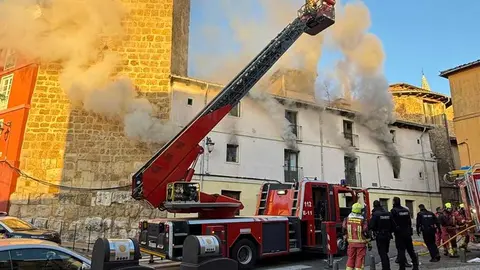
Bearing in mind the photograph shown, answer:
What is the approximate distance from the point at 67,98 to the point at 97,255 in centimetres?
1231

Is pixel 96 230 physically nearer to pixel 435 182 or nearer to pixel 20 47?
pixel 20 47

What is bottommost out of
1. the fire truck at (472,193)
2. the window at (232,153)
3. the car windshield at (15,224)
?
the car windshield at (15,224)

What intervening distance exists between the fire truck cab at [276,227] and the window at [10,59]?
35.4 ft

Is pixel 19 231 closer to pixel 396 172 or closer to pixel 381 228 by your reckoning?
pixel 381 228

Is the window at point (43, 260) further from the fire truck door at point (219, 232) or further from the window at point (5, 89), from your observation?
the window at point (5, 89)

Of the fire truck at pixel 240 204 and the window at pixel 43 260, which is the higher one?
the fire truck at pixel 240 204

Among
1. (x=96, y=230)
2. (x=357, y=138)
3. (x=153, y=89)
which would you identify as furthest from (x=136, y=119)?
(x=357, y=138)

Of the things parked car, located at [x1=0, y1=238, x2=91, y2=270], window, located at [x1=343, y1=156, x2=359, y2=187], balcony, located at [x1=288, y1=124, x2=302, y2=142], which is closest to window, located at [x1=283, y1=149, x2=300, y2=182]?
balcony, located at [x1=288, y1=124, x2=302, y2=142]

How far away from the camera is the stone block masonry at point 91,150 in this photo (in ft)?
42.7

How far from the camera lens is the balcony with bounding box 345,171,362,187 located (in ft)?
63.2

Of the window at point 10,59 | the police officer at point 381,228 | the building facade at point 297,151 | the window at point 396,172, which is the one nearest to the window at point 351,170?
the building facade at point 297,151

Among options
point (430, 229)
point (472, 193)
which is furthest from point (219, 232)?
point (472, 193)

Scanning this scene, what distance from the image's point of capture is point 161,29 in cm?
1506

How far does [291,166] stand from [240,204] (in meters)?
9.52
